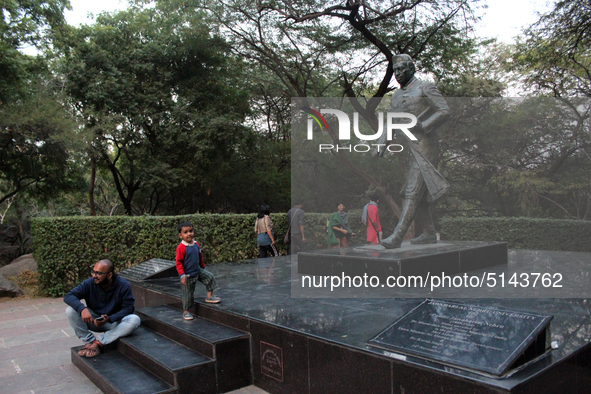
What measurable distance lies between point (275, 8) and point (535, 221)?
912cm

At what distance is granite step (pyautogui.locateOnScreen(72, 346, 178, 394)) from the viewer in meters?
3.61

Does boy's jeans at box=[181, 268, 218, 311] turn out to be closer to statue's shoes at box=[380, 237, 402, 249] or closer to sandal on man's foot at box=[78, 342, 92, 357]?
sandal on man's foot at box=[78, 342, 92, 357]

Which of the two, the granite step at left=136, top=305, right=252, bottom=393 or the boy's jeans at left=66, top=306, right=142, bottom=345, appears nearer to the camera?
the granite step at left=136, top=305, right=252, bottom=393

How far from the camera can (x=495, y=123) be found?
9.75m

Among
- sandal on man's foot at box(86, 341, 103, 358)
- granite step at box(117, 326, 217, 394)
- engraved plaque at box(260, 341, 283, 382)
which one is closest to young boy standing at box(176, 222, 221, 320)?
granite step at box(117, 326, 217, 394)

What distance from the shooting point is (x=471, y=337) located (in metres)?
2.83

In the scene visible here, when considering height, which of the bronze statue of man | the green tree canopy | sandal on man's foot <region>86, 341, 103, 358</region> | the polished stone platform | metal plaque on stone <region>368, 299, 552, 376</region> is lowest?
sandal on man's foot <region>86, 341, 103, 358</region>

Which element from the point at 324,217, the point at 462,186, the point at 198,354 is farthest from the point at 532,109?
the point at 198,354

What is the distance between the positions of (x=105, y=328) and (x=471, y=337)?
3.49 meters

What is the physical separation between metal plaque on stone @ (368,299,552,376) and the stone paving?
152 centimetres

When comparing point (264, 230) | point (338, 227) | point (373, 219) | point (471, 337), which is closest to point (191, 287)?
point (471, 337)

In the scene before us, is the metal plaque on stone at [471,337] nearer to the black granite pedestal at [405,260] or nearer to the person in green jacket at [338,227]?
the black granite pedestal at [405,260]

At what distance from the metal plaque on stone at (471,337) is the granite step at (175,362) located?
1.51 metres

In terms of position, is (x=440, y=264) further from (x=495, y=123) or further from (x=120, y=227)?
(x=120, y=227)
